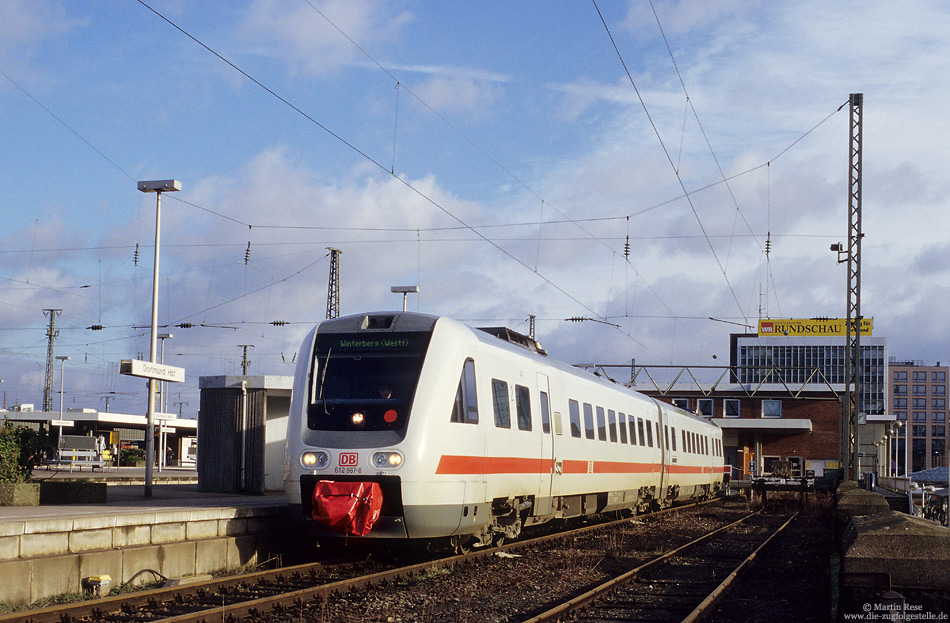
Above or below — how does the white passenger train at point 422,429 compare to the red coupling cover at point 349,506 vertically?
above

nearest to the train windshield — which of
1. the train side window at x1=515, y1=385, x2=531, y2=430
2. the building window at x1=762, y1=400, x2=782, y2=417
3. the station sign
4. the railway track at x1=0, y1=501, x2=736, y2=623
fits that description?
the railway track at x1=0, y1=501, x2=736, y2=623

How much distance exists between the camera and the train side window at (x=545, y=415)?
678 inches

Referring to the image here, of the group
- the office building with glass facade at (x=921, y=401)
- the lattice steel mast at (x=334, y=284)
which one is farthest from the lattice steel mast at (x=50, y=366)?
the office building with glass facade at (x=921, y=401)

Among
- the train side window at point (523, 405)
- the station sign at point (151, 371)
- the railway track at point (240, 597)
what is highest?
the station sign at point (151, 371)

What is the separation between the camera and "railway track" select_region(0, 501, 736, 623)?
377 inches

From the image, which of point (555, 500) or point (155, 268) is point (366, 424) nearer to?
point (555, 500)

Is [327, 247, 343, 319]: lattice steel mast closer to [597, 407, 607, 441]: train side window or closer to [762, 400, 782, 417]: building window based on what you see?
[597, 407, 607, 441]: train side window

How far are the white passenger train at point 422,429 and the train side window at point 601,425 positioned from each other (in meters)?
3.59

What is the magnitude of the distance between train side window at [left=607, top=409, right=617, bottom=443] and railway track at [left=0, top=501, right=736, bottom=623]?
859 cm

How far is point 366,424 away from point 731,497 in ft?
128

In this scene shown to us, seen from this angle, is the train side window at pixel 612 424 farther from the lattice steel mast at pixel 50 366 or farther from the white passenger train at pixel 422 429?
the lattice steel mast at pixel 50 366

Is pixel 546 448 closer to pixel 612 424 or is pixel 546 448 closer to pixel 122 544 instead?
pixel 612 424

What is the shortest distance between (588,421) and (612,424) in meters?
2.46

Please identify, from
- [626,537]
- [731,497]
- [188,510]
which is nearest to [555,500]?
[626,537]
